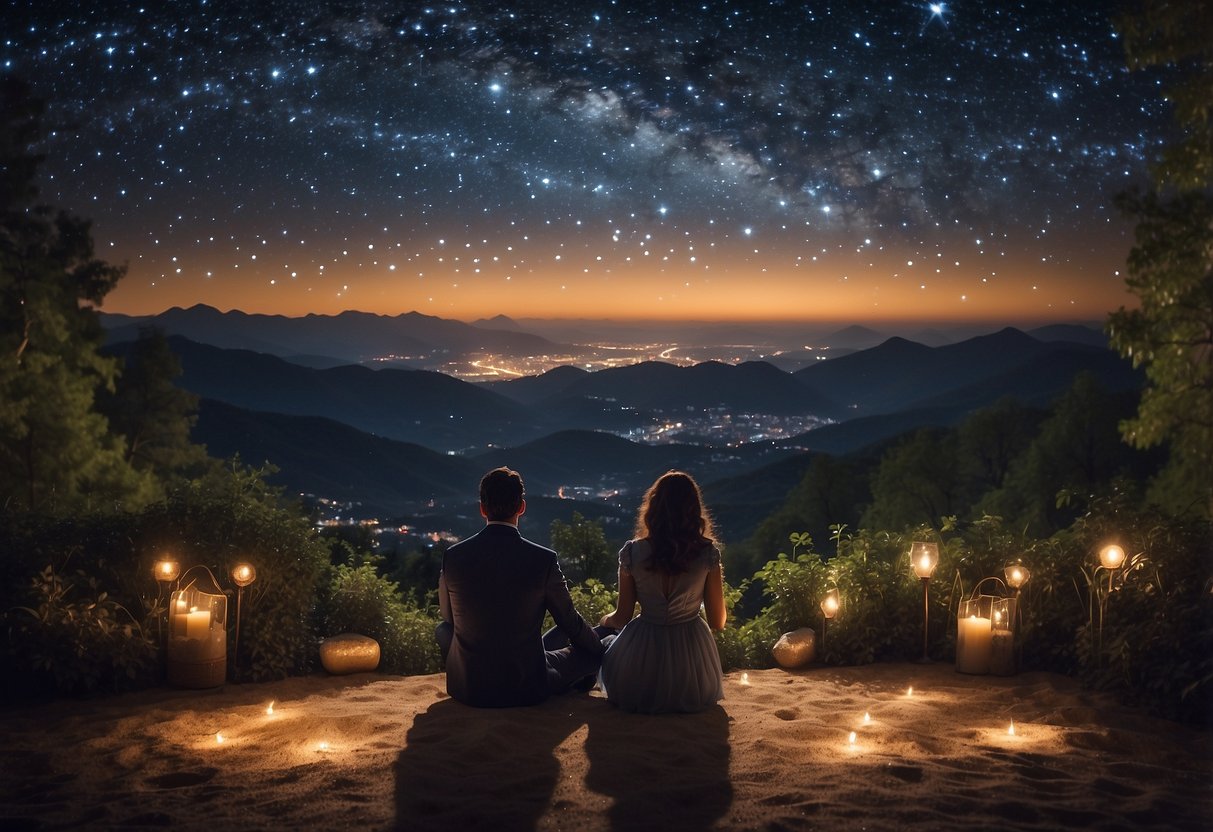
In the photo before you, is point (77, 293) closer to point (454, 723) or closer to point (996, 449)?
point (454, 723)

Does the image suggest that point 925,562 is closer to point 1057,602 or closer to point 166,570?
point 1057,602

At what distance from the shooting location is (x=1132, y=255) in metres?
12.1

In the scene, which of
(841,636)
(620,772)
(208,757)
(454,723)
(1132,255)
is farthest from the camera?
(1132,255)

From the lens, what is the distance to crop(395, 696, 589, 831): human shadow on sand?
11.6 ft

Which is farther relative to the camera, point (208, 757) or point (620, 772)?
point (208, 757)

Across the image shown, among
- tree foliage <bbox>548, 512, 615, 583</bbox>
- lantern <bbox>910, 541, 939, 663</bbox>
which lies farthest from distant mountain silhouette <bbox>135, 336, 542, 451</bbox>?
lantern <bbox>910, 541, 939, 663</bbox>

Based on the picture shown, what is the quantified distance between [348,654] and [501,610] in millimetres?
2235

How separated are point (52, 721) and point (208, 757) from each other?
144 centimetres

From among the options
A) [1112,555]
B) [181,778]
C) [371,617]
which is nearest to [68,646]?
[181,778]

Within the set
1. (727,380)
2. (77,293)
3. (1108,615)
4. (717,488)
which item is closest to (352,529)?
(77,293)

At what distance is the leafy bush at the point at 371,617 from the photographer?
7230 mm

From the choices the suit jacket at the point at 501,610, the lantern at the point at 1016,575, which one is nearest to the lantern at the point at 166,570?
the suit jacket at the point at 501,610

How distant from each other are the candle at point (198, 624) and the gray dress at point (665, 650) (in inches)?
112

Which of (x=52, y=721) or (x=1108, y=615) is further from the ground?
(x=1108, y=615)
